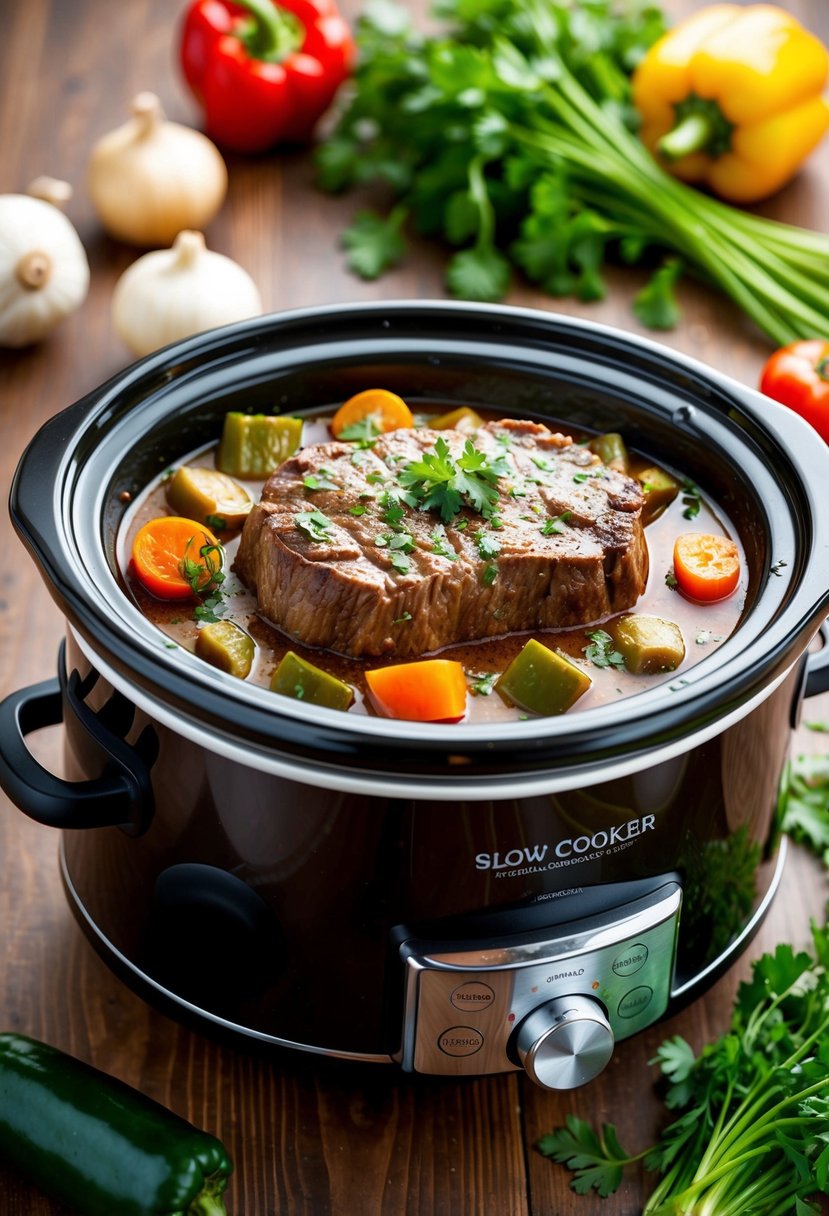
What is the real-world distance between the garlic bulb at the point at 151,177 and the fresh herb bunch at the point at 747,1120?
2609mm

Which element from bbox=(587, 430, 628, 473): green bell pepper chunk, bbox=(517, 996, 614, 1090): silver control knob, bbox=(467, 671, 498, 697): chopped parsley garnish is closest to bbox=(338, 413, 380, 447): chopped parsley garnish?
bbox=(587, 430, 628, 473): green bell pepper chunk

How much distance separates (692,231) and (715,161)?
37 centimetres

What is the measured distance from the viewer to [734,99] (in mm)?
3920

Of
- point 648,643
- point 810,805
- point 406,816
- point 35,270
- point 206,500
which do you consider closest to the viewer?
point 406,816

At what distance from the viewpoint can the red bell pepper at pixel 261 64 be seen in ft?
13.5

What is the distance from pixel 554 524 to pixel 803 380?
135cm

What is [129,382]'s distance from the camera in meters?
2.22

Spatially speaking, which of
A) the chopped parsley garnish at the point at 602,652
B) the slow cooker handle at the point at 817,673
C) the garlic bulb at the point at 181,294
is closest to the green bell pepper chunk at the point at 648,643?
the chopped parsley garnish at the point at 602,652

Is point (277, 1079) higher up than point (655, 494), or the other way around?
point (655, 494)

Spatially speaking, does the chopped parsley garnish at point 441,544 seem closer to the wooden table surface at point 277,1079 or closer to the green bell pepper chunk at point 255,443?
the green bell pepper chunk at point 255,443

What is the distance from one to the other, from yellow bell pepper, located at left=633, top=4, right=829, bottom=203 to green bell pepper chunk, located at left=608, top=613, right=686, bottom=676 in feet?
6.98

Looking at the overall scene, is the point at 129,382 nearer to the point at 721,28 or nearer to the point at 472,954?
the point at 472,954

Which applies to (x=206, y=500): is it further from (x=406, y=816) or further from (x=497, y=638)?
(x=406, y=816)

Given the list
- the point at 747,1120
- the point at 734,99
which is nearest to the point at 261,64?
the point at 734,99
